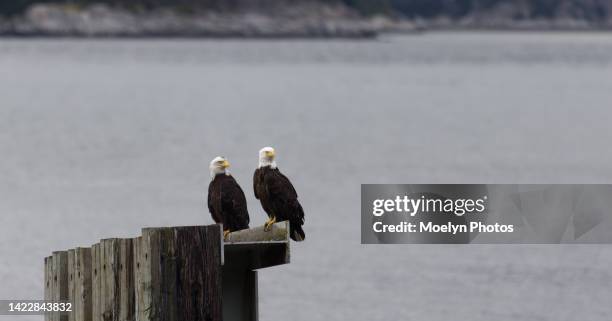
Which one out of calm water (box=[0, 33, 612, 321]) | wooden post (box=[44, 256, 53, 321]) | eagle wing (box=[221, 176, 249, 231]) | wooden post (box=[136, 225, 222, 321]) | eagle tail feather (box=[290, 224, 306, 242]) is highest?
calm water (box=[0, 33, 612, 321])

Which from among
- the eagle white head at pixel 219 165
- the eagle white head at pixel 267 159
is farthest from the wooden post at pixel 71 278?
the eagle white head at pixel 267 159

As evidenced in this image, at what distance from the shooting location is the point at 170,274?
1198 cm

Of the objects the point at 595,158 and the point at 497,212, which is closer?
the point at 497,212

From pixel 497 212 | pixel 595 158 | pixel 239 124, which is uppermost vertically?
pixel 239 124

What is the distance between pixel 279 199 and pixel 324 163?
38.3m

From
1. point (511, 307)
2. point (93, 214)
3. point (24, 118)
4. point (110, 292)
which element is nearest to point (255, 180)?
point (110, 292)

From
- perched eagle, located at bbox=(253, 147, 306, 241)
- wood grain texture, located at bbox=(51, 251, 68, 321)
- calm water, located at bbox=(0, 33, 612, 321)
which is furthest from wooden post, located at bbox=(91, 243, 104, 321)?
calm water, located at bbox=(0, 33, 612, 321)

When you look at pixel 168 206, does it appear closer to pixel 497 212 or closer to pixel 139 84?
pixel 497 212

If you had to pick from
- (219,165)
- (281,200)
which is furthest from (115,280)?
(219,165)

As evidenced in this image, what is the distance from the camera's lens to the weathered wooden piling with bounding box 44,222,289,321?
39.3 feet

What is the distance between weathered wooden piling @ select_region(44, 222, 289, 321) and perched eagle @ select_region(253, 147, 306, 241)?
0.93m

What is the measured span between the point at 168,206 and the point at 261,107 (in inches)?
2191

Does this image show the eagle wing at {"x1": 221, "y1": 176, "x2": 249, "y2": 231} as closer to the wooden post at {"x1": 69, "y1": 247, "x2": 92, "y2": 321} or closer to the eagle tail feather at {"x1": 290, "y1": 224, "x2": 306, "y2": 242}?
the eagle tail feather at {"x1": 290, "y1": 224, "x2": 306, "y2": 242}

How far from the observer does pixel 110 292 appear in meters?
12.5
